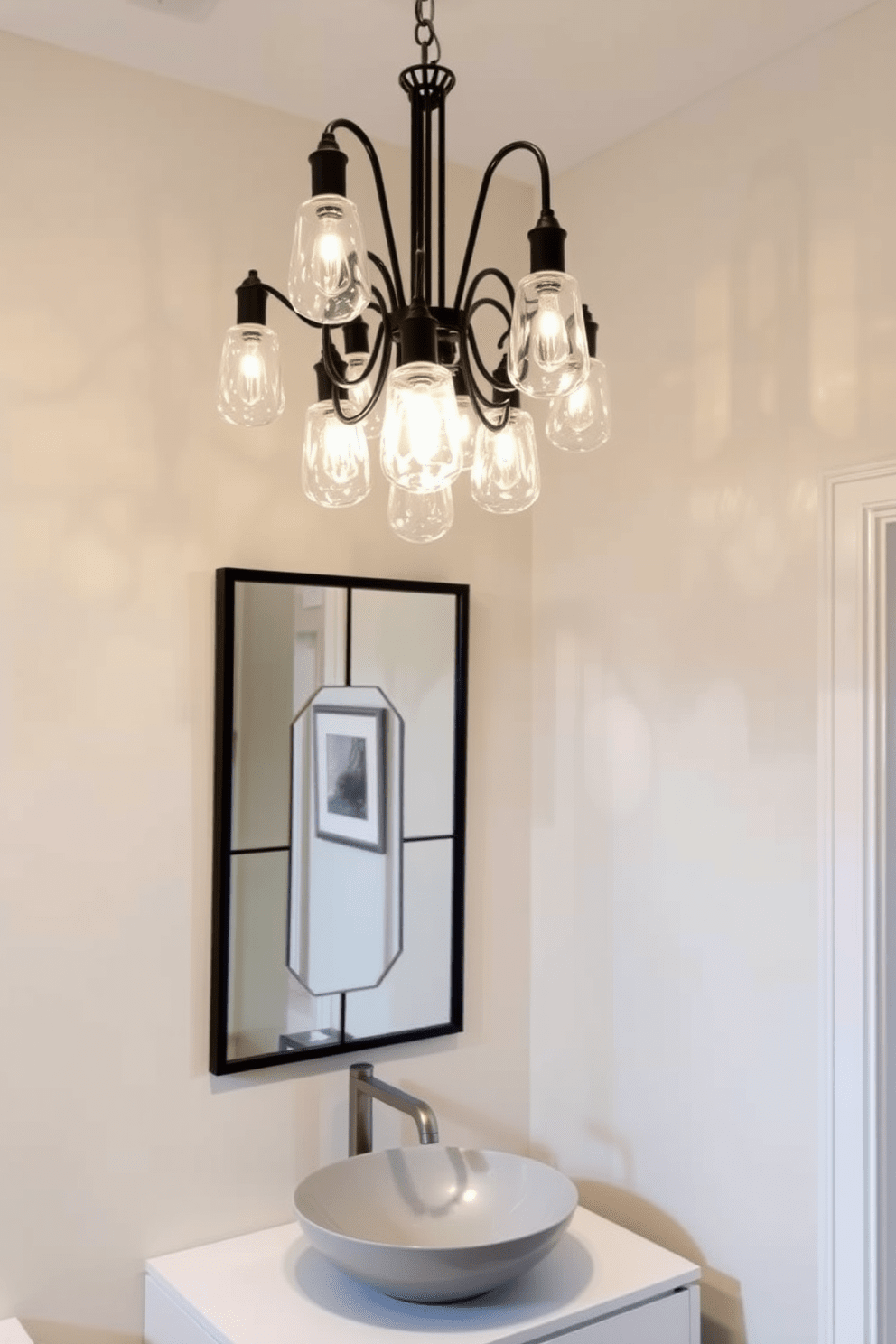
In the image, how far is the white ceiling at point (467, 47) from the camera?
5.70 feet

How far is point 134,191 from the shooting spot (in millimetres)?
1899

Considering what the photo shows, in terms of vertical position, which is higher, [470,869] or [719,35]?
[719,35]

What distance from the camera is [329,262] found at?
1043mm

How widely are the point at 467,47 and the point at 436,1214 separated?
183 cm

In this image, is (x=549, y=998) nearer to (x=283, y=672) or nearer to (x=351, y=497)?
(x=283, y=672)

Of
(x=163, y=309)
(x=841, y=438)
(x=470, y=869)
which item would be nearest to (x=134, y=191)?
(x=163, y=309)

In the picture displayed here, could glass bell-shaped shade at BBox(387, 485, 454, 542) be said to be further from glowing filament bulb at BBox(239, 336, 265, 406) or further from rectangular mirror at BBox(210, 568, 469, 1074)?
rectangular mirror at BBox(210, 568, 469, 1074)

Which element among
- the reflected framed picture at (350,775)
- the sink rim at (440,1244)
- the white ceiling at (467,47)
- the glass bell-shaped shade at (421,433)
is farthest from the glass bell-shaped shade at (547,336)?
the sink rim at (440,1244)

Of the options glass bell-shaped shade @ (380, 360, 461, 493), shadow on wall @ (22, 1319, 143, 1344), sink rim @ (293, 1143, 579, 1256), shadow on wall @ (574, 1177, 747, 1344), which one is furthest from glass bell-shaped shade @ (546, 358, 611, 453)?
shadow on wall @ (22, 1319, 143, 1344)

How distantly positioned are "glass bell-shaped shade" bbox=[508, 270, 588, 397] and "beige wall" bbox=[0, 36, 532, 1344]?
3.18 feet

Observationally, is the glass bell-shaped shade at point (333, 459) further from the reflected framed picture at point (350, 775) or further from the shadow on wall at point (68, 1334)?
the shadow on wall at point (68, 1334)

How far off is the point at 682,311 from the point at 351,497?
97 cm

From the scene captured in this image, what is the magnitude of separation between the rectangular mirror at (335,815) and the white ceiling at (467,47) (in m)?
0.80

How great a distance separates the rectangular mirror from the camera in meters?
1.95
